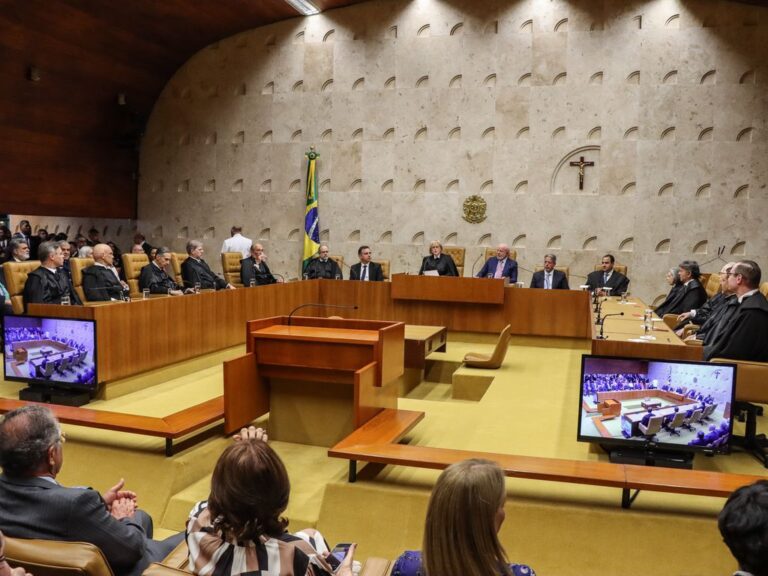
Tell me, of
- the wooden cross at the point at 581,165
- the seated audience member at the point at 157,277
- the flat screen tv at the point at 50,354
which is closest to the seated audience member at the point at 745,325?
the flat screen tv at the point at 50,354

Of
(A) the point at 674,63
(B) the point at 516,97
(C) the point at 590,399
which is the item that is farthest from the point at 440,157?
(C) the point at 590,399

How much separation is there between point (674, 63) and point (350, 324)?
26.0 feet

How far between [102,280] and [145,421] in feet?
9.18

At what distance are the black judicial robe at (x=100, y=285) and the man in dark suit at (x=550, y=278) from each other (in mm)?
5224

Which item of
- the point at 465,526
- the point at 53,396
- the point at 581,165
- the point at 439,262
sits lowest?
the point at 53,396

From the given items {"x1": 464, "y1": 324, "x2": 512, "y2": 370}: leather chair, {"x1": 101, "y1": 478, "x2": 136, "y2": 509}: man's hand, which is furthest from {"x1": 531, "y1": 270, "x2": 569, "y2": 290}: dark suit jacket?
→ {"x1": 101, "y1": 478, "x2": 136, "y2": 509}: man's hand

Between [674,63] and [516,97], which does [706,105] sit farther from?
[516,97]

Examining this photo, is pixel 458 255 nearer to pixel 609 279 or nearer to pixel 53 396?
pixel 609 279

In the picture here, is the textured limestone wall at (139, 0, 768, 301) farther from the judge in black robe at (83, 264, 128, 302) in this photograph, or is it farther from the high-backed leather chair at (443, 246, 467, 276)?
the judge in black robe at (83, 264, 128, 302)

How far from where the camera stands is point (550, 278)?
9625 mm

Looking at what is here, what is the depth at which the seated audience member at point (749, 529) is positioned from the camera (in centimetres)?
158

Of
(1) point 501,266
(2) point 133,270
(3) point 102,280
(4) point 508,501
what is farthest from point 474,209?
(4) point 508,501

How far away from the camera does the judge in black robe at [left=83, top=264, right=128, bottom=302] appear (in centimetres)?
652

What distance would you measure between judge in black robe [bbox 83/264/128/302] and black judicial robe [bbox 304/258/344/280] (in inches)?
144
